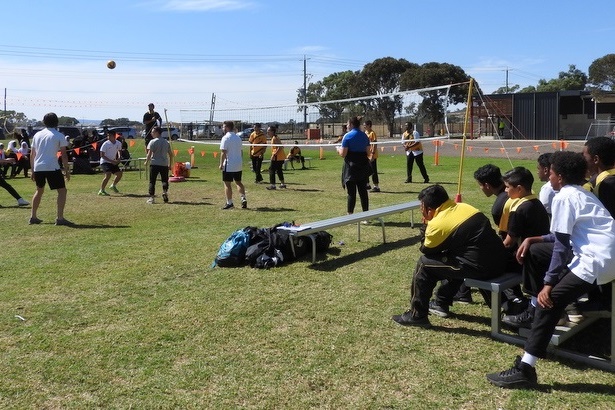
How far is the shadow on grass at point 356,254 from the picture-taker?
7.27m

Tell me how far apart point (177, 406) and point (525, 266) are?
2.83 m

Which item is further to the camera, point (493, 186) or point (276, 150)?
point (276, 150)

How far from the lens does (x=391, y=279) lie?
6652 millimetres

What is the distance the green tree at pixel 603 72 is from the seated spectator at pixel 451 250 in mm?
68778

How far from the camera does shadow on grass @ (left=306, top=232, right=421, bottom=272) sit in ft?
23.9

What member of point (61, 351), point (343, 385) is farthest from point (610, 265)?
point (61, 351)

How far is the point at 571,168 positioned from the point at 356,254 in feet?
14.1

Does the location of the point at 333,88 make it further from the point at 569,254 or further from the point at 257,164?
the point at 569,254

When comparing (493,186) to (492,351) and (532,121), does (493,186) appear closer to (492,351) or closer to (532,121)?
(492,351)

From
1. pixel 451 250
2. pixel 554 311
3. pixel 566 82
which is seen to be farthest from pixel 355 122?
pixel 566 82

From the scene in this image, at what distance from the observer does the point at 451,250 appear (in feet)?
16.2

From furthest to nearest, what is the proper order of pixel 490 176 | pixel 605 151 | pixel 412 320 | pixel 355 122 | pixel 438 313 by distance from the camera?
pixel 355 122 < pixel 490 176 < pixel 438 313 < pixel 412 320 < pixel 605 151

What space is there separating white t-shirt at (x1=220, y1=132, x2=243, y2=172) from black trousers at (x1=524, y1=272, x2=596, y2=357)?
8735 mm

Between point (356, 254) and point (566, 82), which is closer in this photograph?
point (356, 254)
